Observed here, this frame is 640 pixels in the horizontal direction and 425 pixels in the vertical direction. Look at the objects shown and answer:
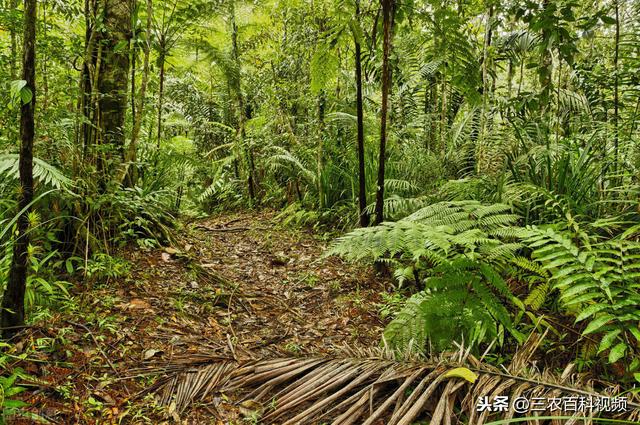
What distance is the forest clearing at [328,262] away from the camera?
180 centimetres

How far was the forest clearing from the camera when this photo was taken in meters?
1.80

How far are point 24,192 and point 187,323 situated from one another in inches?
54.7

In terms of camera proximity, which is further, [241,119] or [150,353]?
[241,119]

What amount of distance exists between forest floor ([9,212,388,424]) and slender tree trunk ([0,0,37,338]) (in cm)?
14

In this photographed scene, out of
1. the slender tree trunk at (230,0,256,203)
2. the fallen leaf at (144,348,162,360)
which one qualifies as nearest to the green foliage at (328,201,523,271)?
the fallen leaf at (144,348,162,360)

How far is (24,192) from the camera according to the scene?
1.95 meters

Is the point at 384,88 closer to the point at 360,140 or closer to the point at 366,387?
the point at 360,140

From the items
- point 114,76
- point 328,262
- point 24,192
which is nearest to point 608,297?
point 24,192

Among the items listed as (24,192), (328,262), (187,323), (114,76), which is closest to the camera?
(24,192)

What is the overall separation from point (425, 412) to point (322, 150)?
4.70m

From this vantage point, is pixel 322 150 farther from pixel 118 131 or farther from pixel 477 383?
pixel 477 383

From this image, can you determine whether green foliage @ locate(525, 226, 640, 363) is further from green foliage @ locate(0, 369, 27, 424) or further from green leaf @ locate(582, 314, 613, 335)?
green foliage @ locate(0, 369, 27, 424)

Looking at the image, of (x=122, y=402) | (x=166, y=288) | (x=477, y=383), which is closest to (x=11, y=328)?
(x=122, y=402)

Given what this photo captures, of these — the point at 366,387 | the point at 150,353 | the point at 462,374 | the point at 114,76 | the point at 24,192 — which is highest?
the point at 114,76
